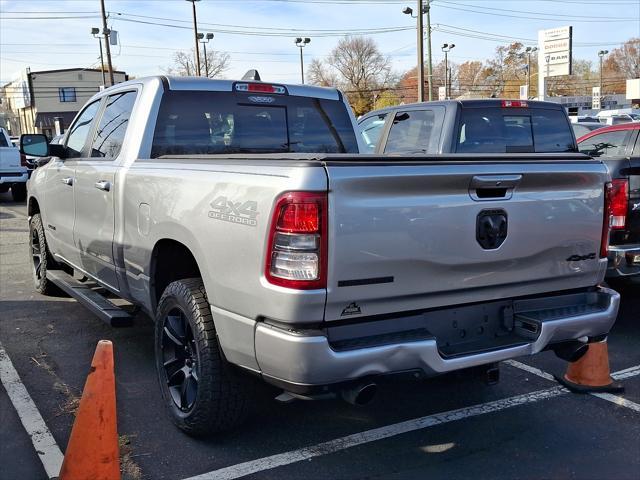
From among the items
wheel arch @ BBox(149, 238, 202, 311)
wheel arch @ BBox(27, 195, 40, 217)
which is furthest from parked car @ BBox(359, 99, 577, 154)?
wheel arch @ BBox(27, 195, 40, 217)

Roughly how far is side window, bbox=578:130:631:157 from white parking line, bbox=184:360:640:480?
388cm

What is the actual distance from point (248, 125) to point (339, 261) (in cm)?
233

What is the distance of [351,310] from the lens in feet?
9.59

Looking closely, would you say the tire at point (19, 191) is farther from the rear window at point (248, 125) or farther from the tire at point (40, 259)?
the rear window at point (248, 125)

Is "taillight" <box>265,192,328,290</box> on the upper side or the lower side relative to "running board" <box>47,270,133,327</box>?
upper

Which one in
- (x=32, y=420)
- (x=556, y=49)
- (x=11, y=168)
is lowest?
(x=32, y=420)

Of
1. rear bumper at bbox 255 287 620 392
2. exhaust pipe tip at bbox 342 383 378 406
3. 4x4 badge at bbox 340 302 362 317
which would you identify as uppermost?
4x4 badge at bbox 340 302 362 317

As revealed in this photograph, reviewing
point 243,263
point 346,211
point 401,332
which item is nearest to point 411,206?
point 346,211

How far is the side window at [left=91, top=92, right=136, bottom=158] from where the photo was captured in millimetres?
4793

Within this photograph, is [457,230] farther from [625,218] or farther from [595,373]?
[625,218]

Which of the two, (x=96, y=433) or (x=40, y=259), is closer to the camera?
(x=96, y=433)

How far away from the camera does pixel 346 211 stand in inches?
112

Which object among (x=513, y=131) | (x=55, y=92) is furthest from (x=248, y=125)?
(x=55, y=92)

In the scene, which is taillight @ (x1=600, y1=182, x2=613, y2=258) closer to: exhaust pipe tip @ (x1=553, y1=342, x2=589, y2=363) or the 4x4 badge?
exhaust pipe tip @ (x1=553, y1=342, x2=589, y2=363)
